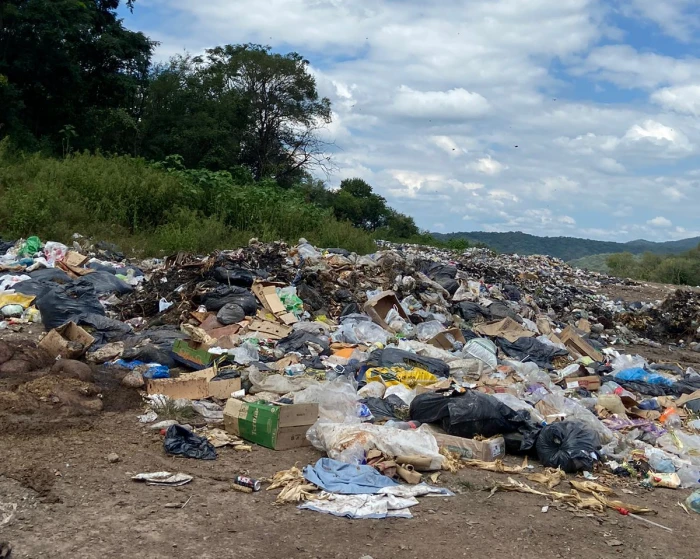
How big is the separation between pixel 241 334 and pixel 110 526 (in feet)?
12.4

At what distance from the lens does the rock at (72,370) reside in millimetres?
4820

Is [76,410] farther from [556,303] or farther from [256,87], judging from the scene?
[256,87]

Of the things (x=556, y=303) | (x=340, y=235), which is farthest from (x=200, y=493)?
(x=340, y=235)

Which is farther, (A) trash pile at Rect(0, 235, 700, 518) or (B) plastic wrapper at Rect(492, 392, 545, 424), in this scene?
(B) plastic wrapper at Rect(492, 392, 545, 424)

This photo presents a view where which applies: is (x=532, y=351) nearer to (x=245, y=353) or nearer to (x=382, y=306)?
(x=382, y=306)

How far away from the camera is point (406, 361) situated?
6031 mm

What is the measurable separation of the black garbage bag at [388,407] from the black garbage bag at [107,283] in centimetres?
418

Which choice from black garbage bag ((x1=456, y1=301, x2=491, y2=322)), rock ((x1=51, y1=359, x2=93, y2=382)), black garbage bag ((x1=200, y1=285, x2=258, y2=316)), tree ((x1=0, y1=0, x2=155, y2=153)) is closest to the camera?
rock ((x1=51, y1=359, x2=93, y2=382))

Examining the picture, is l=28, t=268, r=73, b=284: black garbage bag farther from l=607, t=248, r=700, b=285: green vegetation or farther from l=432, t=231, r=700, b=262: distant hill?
l=432, t=231, r=700, b=262: distant hill

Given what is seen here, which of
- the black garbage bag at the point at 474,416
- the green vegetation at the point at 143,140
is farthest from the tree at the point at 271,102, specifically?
the black garbage bag at the point at 474,416

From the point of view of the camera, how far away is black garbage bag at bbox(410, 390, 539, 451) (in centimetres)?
448

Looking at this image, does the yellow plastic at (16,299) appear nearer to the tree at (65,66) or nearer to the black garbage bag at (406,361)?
the black garbage bag at (406,361)

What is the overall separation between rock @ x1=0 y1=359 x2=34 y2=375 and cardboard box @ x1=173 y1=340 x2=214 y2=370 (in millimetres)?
1128

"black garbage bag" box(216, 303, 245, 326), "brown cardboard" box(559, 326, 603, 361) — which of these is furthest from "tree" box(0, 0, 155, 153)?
"brown cardboard" box(559, 326, 603, 361)
